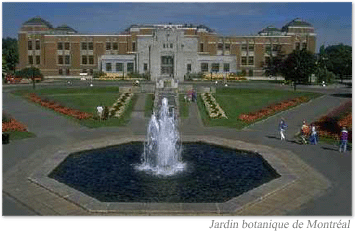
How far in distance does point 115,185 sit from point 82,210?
129 inches

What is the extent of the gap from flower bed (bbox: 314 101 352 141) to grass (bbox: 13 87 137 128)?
42.4 feet

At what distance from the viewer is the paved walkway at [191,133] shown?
1353cm

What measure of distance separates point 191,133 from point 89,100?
1953cm

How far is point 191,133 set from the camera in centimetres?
2661

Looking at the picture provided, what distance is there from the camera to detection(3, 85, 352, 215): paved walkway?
44.4 feet

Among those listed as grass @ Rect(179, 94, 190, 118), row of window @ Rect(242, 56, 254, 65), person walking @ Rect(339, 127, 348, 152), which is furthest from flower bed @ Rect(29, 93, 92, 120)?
row of window @ Rect(242, 56, 254, 65)

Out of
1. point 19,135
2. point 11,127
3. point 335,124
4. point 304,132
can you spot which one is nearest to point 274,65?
point 335,124

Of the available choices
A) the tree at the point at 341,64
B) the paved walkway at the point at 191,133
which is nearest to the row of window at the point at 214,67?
the tree at the point at 341,64

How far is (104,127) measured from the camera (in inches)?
1120

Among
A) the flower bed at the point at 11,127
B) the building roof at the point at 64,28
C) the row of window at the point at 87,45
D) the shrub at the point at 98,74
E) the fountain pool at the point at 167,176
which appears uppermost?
the building roof at the point at 64,28

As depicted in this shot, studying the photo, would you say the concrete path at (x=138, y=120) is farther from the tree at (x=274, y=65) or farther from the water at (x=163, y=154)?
the tree at (x=274, y=65)

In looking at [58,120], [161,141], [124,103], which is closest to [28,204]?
[161,141]

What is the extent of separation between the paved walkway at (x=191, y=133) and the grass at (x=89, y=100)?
2.77 ft
